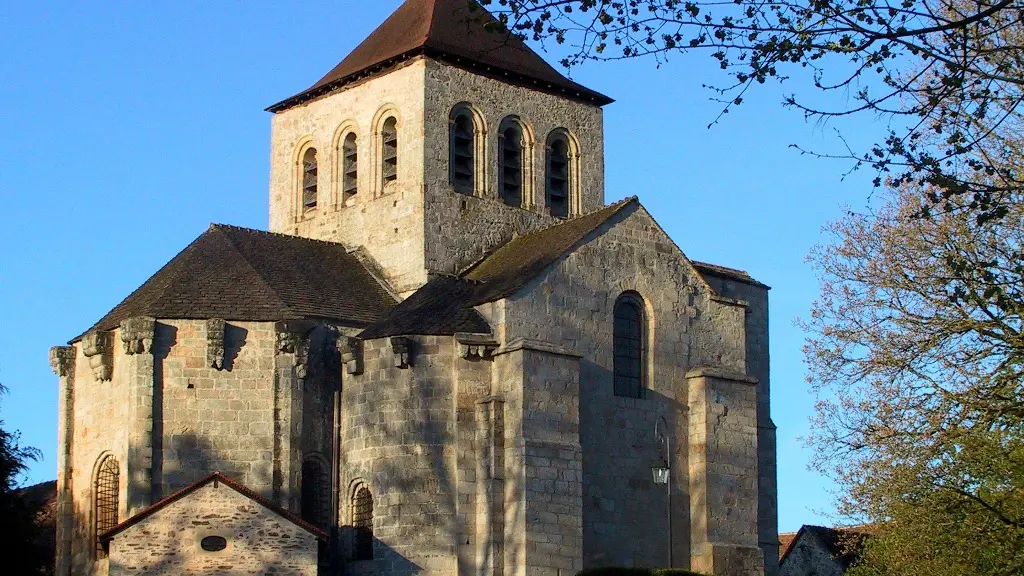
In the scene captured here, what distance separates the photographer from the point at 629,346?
113 feet

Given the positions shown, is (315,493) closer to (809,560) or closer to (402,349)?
(402,349)

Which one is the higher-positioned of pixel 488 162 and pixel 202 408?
pixel 488 162

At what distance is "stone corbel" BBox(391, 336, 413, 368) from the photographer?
32312 millimetres

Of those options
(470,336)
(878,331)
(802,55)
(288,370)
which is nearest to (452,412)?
(470,336)

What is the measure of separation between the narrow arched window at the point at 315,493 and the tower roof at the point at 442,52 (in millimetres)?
10508

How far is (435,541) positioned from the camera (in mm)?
31500

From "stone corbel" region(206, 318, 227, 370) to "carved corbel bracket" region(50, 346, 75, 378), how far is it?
4085mm

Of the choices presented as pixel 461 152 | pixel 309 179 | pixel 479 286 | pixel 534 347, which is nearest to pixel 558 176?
pixel 461 152

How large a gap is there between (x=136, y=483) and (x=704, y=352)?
1197 cm

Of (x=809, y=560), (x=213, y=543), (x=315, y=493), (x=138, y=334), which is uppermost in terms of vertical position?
(x=138, y=334)

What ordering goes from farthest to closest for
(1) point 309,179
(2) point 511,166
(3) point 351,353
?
1. (1) point 309,179
2. (2) point 511,166
3. (3) point 351,353

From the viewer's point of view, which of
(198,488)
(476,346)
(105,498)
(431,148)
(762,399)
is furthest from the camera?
(431,148)

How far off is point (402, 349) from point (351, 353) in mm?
1406

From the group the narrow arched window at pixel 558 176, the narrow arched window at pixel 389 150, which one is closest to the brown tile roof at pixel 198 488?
the narrow arched window at pixel 389 150
